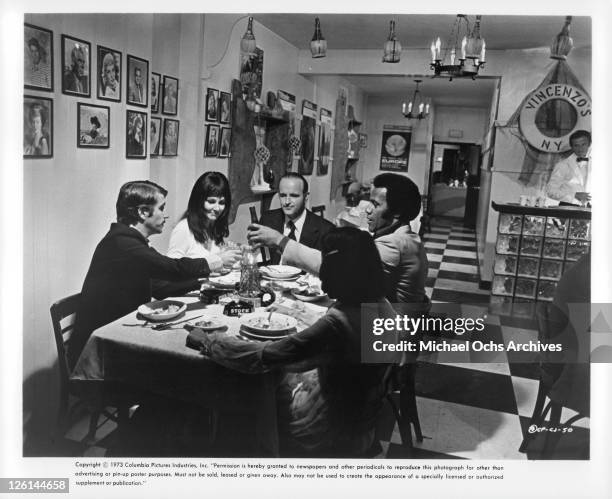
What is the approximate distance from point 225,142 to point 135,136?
0.39 m

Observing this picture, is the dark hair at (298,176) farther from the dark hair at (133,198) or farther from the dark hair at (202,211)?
the dark hair at (133,198)

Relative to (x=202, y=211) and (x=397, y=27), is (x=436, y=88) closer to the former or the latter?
(x=397, y=27)

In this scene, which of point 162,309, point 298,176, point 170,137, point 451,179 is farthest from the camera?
point 451,179

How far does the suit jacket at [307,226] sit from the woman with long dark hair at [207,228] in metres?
0.15

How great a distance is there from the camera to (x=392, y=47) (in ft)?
6.09

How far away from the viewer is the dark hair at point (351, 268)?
161cm

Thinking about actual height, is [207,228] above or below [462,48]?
below

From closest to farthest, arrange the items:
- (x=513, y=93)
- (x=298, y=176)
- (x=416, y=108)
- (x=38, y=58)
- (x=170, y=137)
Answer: (x=38, y=58), (x=170, y=137), (x=298, y=176), (x=513, y=93), (x=416, y=108)

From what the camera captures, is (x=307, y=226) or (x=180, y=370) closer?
(x=180, y=370)

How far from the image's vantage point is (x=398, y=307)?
1740mm

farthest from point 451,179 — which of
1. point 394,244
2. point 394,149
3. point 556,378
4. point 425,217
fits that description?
point 556,378

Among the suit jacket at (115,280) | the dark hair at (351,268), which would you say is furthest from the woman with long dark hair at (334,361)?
the suit jacket at (115,280)
